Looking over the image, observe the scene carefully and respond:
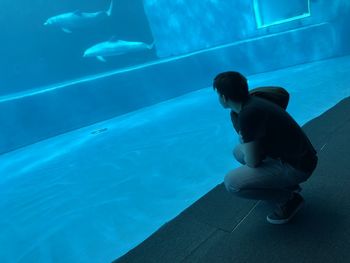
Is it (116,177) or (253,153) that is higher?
(253,153)

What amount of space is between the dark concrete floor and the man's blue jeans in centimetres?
27

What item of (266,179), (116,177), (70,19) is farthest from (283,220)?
(70,19)

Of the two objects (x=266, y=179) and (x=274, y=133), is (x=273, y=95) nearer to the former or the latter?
(x=274, y=133)

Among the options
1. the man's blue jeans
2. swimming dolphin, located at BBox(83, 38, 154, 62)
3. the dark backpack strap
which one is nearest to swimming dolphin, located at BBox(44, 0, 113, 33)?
swimming dolphin, located at BBox(83, 38, 154, 62)

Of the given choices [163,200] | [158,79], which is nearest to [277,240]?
[163,200]

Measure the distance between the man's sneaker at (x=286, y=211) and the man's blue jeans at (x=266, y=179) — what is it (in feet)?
0.47

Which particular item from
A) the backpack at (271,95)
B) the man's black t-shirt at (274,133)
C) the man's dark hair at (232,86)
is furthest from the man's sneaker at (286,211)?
the man's dark hair at (232,86)

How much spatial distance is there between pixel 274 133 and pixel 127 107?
6.67 metres

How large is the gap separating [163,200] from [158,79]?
6.12m

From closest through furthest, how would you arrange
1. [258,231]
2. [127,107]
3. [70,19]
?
1. [258,231]
2. [127,107]
3. [70,19]

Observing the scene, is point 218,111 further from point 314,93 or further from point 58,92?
point 58,92

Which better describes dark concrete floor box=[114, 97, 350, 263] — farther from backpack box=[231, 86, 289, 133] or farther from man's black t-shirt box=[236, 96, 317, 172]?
backpack box=[231, 86, 289, 133]

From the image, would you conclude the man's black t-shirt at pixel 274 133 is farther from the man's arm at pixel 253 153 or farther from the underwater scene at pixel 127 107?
the underwater scene at pixel 127 107

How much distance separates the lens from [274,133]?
6.44 ft
